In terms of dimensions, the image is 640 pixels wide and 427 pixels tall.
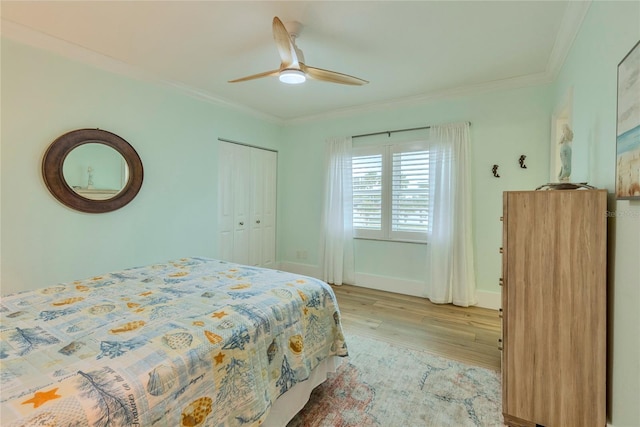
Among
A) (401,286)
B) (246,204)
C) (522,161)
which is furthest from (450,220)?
(246,204)

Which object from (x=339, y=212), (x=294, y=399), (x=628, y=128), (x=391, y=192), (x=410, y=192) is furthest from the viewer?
(x=339, y=212)

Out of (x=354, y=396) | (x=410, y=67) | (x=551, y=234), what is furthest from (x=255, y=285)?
(x=410, y=67)

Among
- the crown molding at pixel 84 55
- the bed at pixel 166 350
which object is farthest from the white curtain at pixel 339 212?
the bed at pixel 166 350

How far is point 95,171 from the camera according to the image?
8.84 ft

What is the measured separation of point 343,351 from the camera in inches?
76.2

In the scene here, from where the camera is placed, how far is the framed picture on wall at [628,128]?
1.16 meters

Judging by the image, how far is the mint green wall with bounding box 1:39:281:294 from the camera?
2266mm

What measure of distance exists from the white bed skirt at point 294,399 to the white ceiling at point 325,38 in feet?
7.89

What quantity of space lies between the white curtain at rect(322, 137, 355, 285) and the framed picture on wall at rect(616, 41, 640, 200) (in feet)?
9.92

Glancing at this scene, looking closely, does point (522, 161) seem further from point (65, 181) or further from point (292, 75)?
point (65, 181)

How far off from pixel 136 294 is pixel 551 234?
2369mm

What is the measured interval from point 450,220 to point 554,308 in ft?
6.63

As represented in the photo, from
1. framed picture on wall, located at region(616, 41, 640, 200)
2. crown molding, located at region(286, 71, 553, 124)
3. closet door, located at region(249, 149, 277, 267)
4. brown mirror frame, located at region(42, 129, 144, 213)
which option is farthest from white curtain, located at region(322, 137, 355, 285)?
framed picture on wall, located at region(616, 41, 640, 200)

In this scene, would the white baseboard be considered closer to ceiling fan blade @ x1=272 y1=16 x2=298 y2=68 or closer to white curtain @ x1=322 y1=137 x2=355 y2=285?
white curtain @ x1=322 y1=137 x2=355 y2=285
